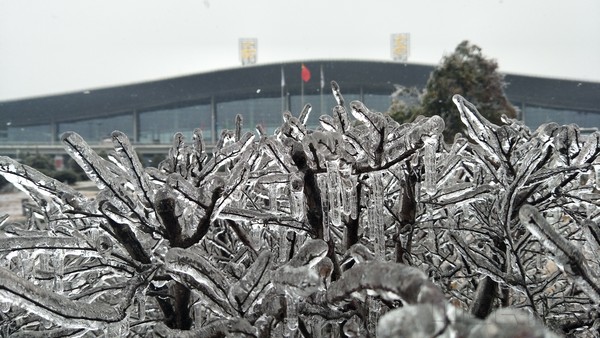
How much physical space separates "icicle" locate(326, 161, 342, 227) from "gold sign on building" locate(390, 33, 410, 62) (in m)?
35.9

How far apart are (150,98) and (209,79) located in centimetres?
551

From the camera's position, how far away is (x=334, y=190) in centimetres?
153

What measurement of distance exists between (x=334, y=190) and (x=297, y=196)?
147 millimetres

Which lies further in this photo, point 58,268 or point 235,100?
point 235,100

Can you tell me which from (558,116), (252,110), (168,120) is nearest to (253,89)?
(252,110)

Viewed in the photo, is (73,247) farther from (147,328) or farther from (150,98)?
(150,98)

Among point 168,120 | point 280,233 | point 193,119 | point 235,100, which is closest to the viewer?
point 280,233

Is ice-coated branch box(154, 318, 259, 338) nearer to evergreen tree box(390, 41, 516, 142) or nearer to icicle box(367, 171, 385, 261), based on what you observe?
icicle box(367, 171, 385, 261)

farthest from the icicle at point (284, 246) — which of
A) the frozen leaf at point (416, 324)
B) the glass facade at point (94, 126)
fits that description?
the glass facade at point (94, 126)

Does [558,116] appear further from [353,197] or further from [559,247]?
[559,247]

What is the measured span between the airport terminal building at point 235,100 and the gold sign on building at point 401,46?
0.83 m

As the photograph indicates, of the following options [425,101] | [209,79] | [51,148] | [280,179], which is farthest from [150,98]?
[280,179]

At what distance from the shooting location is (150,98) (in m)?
39.1

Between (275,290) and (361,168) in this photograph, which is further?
(361,168)
